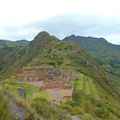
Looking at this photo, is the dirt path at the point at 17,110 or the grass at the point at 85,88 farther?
the grass at the point at 85,88

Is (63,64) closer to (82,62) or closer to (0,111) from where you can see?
(82,62)

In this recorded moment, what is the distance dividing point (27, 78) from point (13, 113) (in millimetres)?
82847

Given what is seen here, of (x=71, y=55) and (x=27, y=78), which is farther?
(x=71, y=55)

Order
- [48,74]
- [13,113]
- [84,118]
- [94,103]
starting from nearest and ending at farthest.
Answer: [13,113], [84,118], [94,103], [48,74]

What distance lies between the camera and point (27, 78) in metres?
99.7

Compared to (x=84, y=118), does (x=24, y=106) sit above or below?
above

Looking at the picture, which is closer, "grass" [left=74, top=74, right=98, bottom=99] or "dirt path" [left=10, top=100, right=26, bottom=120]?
"dirt path" [left=10, top=100, right=26, bottom=120]

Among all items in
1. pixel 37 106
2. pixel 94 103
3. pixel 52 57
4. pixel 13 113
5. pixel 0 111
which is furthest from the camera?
pixel 52 57

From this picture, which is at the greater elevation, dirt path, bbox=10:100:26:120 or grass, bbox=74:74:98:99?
dirt path, bbox=10:100:26:120

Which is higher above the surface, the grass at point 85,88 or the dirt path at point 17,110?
the dirt path at point 17,110

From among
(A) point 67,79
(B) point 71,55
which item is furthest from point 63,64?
(A) point 67,79

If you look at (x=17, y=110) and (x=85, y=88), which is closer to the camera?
(x=17, y=110)

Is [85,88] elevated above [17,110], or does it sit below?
below

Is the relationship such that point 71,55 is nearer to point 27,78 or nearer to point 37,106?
point 27,78
